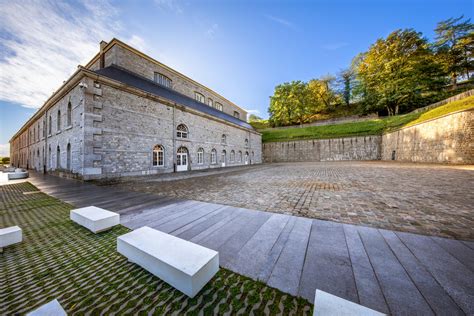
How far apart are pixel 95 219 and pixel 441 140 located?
2404 centimetres

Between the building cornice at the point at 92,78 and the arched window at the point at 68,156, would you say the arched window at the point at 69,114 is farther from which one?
the arched window at the point at 68,156

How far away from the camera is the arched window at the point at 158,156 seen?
41.8ft

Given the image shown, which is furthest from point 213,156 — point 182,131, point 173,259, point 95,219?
point 173,259

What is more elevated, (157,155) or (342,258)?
(157,155)

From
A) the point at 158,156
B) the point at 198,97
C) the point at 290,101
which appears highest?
the point at 290,101

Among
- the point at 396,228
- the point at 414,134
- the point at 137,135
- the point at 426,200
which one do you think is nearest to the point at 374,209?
the point at 396,228

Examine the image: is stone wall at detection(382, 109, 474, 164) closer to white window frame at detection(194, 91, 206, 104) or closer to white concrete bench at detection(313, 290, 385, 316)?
white concrete bench at detection(313, 290, 385, 316)

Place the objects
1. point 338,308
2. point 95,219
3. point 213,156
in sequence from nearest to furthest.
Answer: point 338,308
point 95,219
point 213,156

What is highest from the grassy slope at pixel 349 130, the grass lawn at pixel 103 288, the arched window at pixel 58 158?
the grassy slope at pixel 349 130

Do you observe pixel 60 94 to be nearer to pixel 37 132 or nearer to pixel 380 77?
pixel 37 132

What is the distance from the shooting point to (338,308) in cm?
113

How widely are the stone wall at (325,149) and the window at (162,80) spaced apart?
63.8 feet

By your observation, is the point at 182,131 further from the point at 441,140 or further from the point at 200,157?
the point at 441,140

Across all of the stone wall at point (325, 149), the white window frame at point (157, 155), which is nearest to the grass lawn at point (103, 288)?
the white window frame at point (157, 155)
